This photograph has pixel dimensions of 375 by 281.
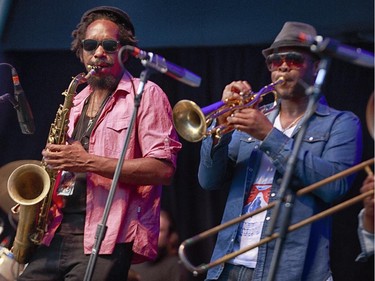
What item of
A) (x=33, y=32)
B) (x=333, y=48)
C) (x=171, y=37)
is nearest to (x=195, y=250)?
(x=171, y=37)

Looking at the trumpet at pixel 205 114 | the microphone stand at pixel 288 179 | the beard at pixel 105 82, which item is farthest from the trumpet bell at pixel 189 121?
the microphone stand at pixel 288 179

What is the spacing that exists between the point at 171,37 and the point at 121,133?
187cm

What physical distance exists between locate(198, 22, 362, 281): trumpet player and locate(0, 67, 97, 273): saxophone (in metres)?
0.74

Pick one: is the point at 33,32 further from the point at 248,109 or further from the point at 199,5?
the point at 248,109

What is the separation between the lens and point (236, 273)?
442 centimetres

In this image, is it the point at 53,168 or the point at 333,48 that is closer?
the point at 333,48

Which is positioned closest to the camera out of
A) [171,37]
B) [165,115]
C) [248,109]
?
[248,109]

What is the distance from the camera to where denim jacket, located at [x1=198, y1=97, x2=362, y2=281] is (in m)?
4.27

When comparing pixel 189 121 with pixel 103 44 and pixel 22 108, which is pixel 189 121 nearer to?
pixel 103 44

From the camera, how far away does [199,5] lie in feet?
20.4

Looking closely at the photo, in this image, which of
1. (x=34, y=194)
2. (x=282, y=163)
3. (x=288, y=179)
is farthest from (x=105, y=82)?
(x=288, y=179)

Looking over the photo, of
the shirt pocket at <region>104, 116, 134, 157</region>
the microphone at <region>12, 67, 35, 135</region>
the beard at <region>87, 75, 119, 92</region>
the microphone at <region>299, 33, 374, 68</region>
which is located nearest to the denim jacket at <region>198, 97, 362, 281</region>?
the shirt pocket at <region>104, 116, 134, 157</region>

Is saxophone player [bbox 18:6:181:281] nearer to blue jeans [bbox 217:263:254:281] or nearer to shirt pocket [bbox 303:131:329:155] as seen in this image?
blue jeans [bbox 217:263:254:281]

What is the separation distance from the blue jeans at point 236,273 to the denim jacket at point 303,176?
30 millimetres
